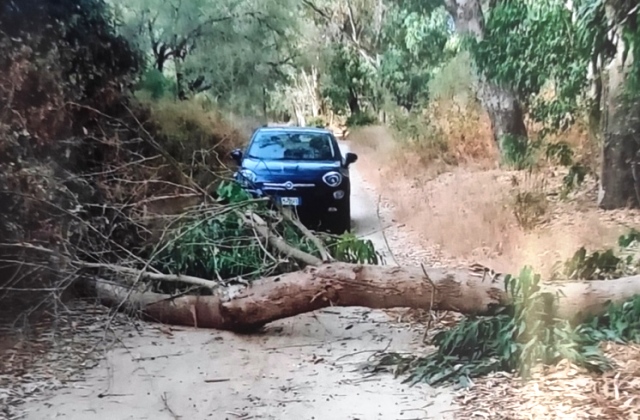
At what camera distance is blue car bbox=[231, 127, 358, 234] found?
173cm

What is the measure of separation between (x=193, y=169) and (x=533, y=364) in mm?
866

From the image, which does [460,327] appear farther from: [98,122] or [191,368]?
[98,122]

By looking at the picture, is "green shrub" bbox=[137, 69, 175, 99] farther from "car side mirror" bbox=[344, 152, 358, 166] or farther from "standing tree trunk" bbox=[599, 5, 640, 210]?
"standing tree trunk" bbox=[599, 5, 640, 210]

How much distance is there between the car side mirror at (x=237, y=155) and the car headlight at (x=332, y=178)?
20 cm

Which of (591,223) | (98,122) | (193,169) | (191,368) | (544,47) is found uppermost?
(544,47)

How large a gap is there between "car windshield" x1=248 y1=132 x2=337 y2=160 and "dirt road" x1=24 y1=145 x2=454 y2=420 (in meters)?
0.08

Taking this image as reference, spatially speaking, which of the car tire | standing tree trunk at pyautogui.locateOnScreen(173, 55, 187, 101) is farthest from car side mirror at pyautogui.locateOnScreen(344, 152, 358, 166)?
standing tree trunk at pyautogui.locateOnScreen(173, 55, 187, 101)

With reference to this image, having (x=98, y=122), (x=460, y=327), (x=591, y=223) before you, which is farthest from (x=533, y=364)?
(x=98, y=122)

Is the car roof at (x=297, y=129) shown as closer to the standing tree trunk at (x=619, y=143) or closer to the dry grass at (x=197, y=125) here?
the dry grass at (x=197, y=125)

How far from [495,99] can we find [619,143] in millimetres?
291

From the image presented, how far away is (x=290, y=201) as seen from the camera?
1.77m

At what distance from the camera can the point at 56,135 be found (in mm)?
1743

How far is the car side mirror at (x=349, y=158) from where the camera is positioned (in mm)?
1738

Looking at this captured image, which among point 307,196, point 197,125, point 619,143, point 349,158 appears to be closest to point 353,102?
point 349,158
